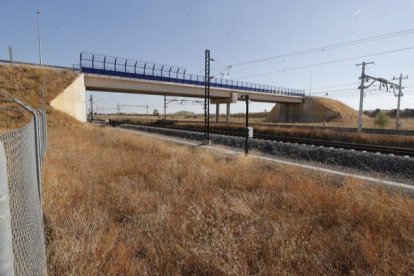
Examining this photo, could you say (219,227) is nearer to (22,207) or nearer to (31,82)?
(22,207)

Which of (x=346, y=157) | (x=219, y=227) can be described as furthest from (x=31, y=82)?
(x=219, y=227)

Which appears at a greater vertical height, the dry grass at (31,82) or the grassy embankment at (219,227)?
the dry grass at (31,82)

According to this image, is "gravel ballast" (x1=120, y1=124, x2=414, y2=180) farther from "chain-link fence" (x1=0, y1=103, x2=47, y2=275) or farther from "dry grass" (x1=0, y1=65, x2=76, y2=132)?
"dry grass" (x1=0, y1=65, x2=76, y2=132)

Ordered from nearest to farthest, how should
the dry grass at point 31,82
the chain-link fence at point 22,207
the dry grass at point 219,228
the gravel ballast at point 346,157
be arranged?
1. the chain-link fence at point 22,207
2. the dry grass at point 219,228
3. the gravel ballast at point 346,157
4. the dry grass at point 31,82

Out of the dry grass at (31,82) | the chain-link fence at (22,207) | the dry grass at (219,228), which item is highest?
the dry grass at (31,82)

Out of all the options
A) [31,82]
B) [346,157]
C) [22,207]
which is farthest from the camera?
[31,82]

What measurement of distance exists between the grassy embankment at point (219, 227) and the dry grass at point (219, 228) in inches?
0.7

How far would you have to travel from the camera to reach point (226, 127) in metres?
38.4

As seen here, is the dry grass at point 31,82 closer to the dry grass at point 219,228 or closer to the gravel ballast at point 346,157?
the gravel ballast at point 346,157

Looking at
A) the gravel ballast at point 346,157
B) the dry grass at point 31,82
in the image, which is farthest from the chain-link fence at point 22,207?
the dry grass at point 31,82

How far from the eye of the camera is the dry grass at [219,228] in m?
3.56

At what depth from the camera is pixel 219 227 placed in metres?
4.66

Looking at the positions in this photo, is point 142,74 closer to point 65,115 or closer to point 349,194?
point 65,115

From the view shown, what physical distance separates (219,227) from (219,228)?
2.2 inches
